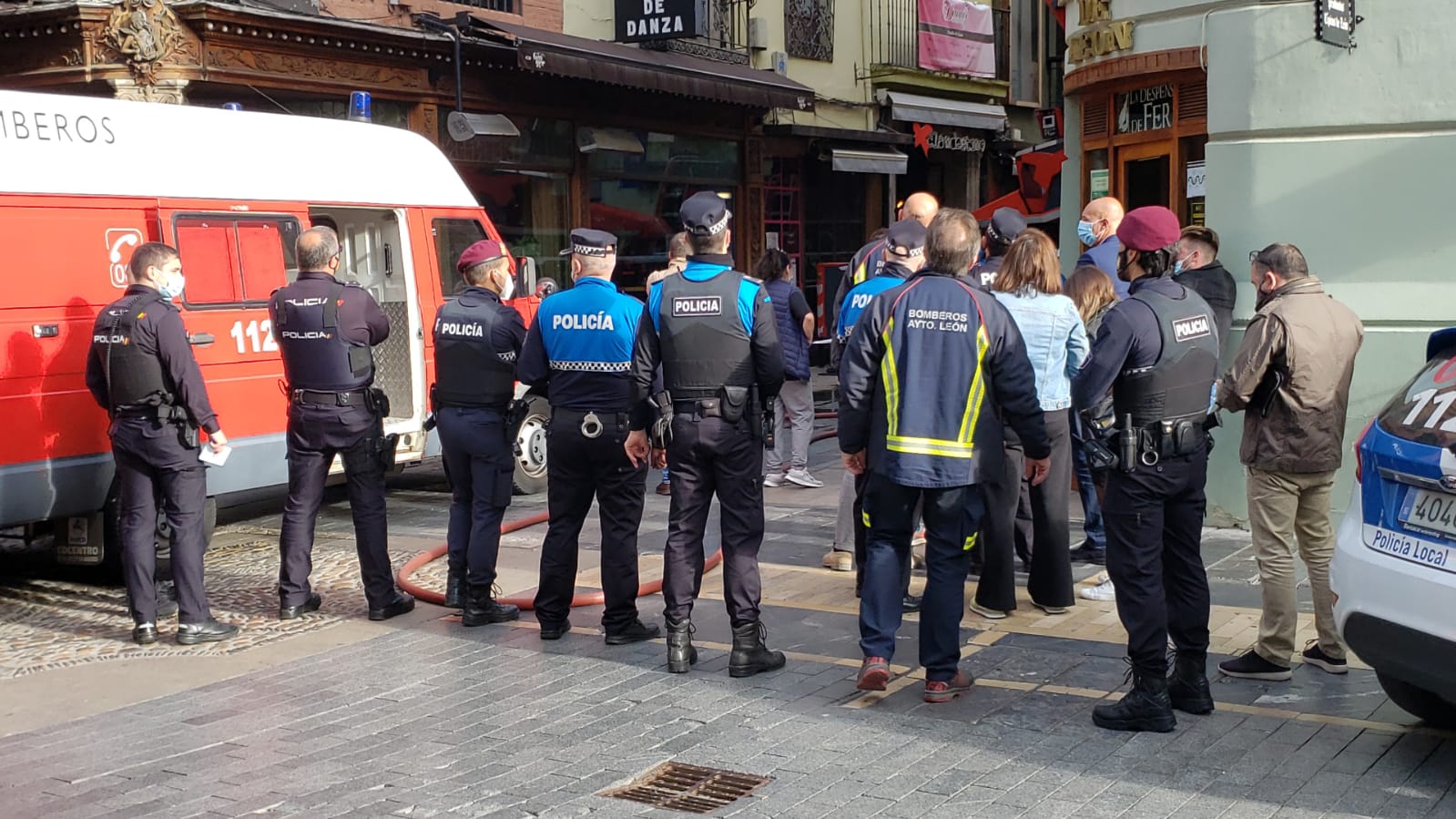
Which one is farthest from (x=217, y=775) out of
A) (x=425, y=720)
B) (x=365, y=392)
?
(x=365, y=392)

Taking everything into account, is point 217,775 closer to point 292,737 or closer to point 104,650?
point 292,737

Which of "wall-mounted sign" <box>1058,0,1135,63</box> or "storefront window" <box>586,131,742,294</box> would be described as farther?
"storefront window" <box>586,131,742,294</box>

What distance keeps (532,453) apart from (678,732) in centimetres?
615

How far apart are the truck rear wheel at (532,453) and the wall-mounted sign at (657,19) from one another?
746cm

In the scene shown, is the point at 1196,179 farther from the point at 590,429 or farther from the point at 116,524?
the point at 116,524

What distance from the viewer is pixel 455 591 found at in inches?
298

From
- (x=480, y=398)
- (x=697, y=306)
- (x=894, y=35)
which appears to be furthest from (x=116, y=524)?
(x=894, y=35)

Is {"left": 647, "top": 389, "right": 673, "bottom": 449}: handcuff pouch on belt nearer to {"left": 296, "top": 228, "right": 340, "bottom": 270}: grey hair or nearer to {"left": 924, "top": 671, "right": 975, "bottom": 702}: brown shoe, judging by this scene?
{"left": 924, "top": 671, "right": 975, "bottom": 702}: brown shoe

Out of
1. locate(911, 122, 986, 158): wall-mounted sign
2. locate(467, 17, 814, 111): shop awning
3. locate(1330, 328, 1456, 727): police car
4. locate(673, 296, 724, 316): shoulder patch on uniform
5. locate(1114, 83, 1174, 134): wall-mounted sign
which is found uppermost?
locate(467, 17, 814, 111): shop awning

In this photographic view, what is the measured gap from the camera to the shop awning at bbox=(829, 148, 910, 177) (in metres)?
22.3

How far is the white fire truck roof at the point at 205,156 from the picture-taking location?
7.91 meters

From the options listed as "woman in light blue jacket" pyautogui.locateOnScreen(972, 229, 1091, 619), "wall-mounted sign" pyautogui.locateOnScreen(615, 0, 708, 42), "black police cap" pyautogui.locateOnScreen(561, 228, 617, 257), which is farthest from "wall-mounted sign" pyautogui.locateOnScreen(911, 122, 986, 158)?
"black police cap" pyautogui.locateOnScreen(561, 228, 617, 257)

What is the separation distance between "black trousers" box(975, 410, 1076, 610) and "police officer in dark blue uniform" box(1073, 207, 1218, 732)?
1.46m

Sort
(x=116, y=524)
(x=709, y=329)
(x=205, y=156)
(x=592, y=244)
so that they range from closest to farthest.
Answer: (x=709, y=329) < (x=592, y=244) < (x=116, y=524) < (x=205, y=156)
